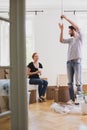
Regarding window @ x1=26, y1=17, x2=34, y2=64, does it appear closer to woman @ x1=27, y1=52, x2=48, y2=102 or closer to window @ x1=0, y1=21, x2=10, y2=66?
woman @ x1=27, y1=52, x2=48, y2=102

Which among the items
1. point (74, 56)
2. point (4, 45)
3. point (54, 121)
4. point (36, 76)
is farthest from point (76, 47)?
point (4, 45)

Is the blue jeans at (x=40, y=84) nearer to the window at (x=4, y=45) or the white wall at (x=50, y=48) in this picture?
the white wall at (x=50, y=48)

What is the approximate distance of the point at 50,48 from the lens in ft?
22.2

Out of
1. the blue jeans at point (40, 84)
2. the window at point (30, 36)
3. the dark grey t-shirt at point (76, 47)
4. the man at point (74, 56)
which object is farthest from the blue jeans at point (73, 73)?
the window at point (30, 36)

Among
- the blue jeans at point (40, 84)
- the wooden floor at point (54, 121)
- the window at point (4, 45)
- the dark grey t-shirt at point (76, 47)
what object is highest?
the dark grey t-shirt at point (76, 47)

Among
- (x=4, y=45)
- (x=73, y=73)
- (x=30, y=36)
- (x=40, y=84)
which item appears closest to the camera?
(x=4, y=45)

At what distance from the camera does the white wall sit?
6.76 m

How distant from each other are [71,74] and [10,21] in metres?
3.02

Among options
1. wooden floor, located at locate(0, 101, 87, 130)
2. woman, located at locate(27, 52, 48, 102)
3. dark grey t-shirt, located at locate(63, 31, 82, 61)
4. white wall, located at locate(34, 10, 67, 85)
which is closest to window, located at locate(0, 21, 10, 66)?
wooden floor, located at locate(0, 101, 87, 130)

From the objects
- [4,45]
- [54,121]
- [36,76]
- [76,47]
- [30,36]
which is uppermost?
[30,36]

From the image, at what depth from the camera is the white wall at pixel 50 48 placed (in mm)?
6762

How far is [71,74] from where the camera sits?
5.06 metres

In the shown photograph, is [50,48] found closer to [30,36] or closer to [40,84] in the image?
[30,36]

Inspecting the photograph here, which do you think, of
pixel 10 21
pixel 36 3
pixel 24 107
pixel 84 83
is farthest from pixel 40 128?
pixel 36 3
